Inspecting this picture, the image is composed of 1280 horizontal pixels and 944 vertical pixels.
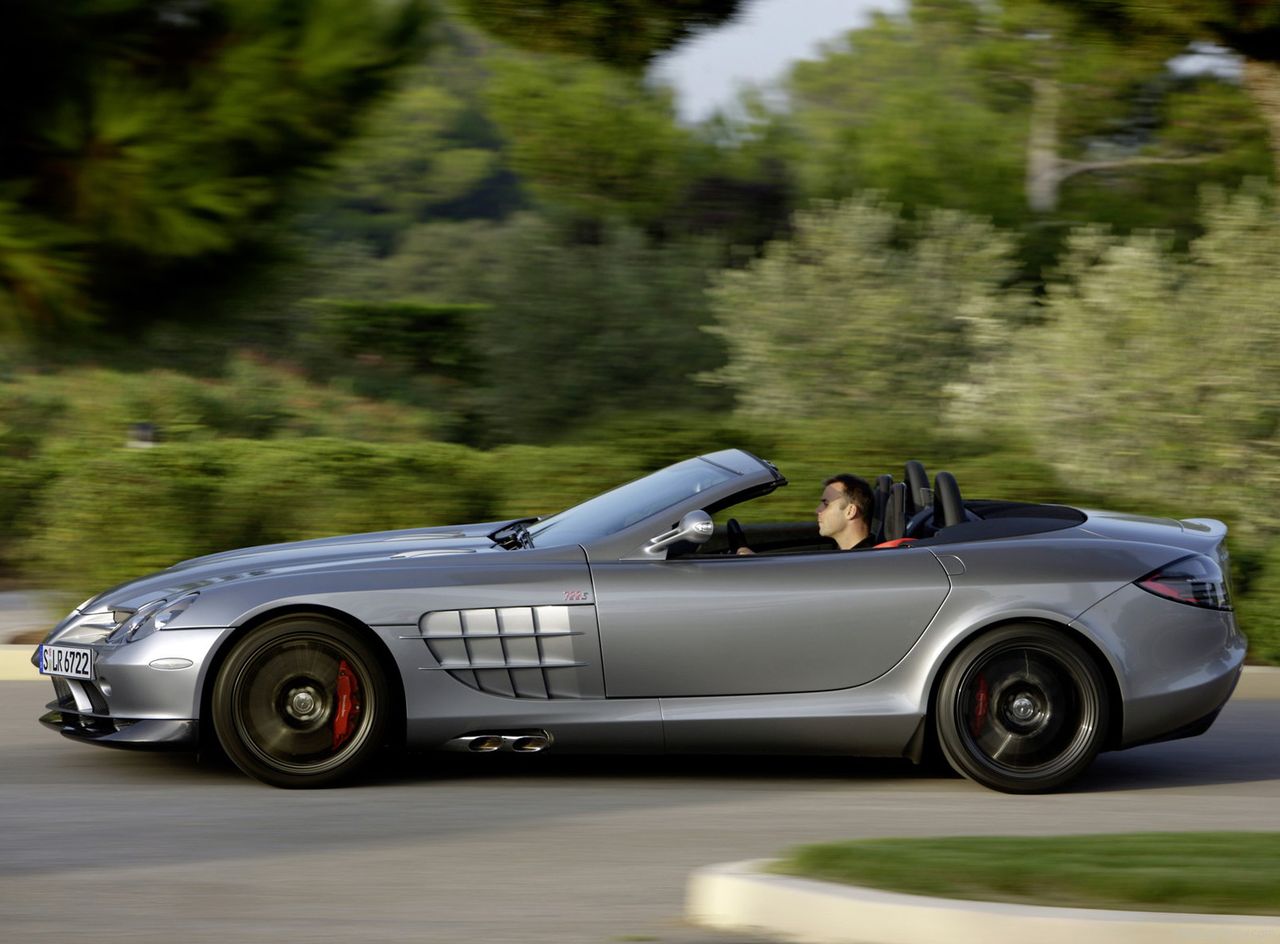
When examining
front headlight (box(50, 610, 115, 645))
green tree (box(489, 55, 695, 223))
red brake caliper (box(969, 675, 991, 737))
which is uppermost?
green tree (box(489, 55, 695, 223))

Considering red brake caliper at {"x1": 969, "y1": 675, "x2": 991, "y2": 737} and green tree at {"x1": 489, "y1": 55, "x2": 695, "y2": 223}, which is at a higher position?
green tree at {"x1": 489, "y1": 55, "x2": 695, "y2": 223}

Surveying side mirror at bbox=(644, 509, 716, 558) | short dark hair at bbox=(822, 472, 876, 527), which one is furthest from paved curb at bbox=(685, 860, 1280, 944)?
short dark hair at bbox=(822, 472, 876, 527)

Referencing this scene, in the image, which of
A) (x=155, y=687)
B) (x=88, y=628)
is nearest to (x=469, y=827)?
(x=155, y=687)

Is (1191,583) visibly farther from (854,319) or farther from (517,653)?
(854,319)

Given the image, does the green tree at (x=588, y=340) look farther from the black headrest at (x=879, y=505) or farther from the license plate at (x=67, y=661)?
the license plate at (x=67, y=661)

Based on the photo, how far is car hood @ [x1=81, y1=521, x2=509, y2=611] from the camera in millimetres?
6676

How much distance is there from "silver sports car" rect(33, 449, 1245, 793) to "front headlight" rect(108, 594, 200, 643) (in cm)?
1

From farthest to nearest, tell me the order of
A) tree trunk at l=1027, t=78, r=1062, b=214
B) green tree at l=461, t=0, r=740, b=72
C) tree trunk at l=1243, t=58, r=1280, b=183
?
tree trunk at l=1027, t=78, r=1062, b=214
tree trunk at l=1243, t=58, r=1280, b=183
green tree at l=461, t=0, r=740, b=72

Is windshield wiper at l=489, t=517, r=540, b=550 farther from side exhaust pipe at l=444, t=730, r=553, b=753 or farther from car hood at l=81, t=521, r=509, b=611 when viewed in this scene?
side exhaust pipe at l=444, t=730, r=553, b=753

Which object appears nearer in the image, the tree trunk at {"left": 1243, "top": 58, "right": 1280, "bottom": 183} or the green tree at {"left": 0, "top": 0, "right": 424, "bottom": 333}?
the green tree at {"left": 0, "top": 0, "right": 424, "bottom": 333}

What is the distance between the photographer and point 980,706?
666cm

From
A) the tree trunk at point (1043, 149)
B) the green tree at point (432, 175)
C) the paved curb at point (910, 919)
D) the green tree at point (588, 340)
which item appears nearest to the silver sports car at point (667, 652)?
the paved curb at point (910, 919)

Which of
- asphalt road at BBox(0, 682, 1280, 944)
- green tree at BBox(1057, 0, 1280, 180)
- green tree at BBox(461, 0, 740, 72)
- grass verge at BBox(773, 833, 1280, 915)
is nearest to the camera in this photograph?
grass verge at BBox(773, 833, 1280, 915)

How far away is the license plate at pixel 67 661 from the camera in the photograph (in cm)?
651
